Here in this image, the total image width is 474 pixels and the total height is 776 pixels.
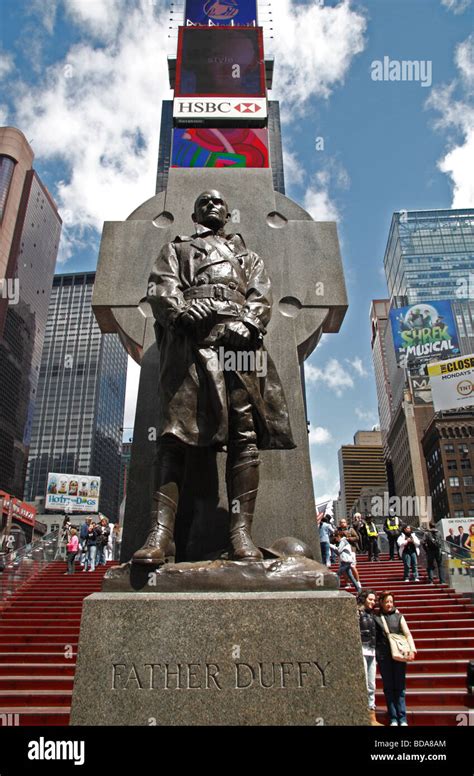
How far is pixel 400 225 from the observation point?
156750 mm

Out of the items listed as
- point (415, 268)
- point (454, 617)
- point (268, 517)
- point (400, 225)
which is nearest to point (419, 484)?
point (415, 268)

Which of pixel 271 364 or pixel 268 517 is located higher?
pixel 271 364

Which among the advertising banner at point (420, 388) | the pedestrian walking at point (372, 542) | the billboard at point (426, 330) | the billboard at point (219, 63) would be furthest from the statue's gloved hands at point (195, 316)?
the advertising banner at point (420, 388)

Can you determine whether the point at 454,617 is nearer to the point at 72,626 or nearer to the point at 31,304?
the point at 72,626

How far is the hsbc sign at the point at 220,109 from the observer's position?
9.46m

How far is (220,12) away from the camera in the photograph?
1487 cm

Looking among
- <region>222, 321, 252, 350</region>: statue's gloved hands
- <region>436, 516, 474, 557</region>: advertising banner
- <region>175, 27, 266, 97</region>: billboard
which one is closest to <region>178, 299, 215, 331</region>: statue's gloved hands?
<region>222, 321, 252, 350</region>: statue's gloved hands

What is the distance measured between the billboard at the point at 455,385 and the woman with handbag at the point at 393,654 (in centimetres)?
3021

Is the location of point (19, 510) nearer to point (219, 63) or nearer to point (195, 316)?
point (219, 63)

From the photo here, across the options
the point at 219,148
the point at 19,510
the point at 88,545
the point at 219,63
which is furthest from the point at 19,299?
the point at 219,148

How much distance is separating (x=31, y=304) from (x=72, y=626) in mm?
145907

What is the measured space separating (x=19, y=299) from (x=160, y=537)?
14320 cm
